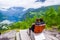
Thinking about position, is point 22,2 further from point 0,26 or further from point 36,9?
point 0,26

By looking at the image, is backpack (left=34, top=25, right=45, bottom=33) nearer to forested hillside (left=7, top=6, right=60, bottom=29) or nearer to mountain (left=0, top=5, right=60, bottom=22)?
forested hillside (left=7, top=6, right=60, bottom=29)

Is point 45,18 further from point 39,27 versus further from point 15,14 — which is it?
point 15,14

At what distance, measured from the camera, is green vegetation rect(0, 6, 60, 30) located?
220 cm

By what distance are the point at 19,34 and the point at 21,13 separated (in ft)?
0.95

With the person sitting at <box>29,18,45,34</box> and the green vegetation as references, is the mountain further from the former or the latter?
the person sitting at <box>29,18,45,34</box>

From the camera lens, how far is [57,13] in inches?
89.7

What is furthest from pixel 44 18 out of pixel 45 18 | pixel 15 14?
pixel 15 14

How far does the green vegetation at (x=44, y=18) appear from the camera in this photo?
2.20 m

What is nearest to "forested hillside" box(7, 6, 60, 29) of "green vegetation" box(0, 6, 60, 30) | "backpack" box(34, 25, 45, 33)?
"green vegetation" box(0, 6, 60, 30)

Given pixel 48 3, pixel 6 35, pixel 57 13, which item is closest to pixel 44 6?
pixel 48 3

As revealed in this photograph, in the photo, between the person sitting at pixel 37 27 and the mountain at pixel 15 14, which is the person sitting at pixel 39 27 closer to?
the person sitting at pixel 37 27

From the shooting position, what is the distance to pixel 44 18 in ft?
7.28

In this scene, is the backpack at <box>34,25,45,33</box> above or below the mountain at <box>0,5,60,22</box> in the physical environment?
below

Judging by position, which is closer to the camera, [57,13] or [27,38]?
[27,38]
